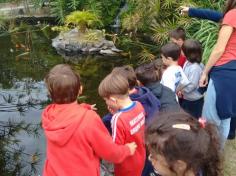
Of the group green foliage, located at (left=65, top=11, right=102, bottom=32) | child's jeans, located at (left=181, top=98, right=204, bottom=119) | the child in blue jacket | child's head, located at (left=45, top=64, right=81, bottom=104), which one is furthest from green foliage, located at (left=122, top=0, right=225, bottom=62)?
child's head, located at (left=45, top=64, right=81, bottom=104)

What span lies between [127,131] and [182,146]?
95 cm

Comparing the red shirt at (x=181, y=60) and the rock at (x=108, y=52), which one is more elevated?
the red shirt at (x=181, y=60)

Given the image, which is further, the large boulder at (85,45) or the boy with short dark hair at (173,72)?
the large boulder at (85,45)

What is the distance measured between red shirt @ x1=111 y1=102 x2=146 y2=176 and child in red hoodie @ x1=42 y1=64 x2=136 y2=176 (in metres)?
0.12

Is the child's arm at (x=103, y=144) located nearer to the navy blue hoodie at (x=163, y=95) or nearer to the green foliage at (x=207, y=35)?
the navy blue hoodie at (x=163, y=95)

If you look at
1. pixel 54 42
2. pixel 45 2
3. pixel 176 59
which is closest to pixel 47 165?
pixel 176 59

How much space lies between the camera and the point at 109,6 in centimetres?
1105

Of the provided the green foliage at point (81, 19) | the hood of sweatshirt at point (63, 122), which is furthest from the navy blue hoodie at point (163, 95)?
the green foliage at point (81, 19)

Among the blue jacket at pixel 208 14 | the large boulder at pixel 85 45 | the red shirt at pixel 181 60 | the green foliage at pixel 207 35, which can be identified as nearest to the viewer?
the blue jacket at pixel 208 14

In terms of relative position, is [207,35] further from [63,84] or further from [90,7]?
[90,7]

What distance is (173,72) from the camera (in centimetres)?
335

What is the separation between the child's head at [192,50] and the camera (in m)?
3.47

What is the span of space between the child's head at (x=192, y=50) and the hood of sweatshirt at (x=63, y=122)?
5.17ft

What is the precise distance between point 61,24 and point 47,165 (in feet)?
28.9
